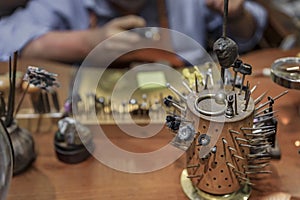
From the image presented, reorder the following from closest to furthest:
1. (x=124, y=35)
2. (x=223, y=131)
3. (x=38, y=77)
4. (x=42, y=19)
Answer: (x=223, y=131) < (x=38, y=77) < (x=124, y=35) < (x=42, y=19)

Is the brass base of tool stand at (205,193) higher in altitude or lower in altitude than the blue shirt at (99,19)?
lower

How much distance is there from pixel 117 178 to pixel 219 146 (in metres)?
0.23

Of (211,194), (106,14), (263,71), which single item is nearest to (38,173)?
(211,194)

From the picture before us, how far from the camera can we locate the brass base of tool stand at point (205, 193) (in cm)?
89

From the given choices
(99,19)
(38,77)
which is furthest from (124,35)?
(38,77)

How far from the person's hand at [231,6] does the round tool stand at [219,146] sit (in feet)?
2.02

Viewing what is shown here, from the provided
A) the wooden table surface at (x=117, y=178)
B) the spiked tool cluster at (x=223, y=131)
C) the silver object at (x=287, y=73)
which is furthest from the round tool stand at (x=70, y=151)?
the silver object at (x=287, y=73)

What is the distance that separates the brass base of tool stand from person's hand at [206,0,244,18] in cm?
65

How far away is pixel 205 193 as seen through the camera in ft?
2.95

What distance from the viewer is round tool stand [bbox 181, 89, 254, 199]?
2.70 feet

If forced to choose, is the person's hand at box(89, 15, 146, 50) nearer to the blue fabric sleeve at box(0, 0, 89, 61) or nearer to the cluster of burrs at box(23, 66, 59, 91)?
the blue fabric sleeve at box(0, 0, 89, 61)

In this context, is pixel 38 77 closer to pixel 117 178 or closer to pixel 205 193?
pixel 117 178

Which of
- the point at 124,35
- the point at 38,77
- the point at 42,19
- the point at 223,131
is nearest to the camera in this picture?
the point at 223,131

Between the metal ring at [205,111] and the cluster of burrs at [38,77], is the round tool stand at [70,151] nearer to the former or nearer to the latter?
the cluster of burrs at [38,77]
